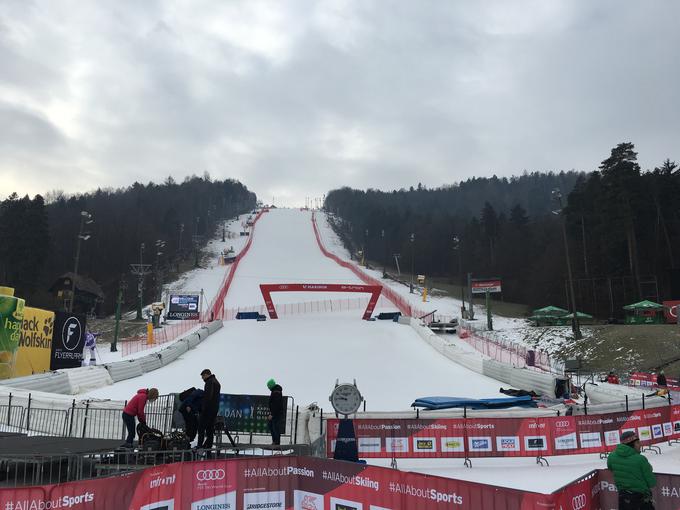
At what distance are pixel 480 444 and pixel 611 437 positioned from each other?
277cm

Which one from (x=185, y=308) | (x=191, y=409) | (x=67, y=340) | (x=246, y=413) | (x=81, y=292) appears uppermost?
(x=81, y=292)

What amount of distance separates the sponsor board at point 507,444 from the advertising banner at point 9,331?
47.7ft

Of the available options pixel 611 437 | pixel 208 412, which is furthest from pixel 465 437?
pixel 208 412

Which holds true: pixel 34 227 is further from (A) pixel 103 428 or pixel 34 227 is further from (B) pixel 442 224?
(B) pixel 442 224

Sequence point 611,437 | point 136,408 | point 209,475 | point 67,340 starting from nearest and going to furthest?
point 209,475, point 136,408, point 611,437, point 67,340

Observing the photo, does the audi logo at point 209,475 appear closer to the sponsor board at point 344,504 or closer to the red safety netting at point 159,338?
the sponsor board at point 344,504

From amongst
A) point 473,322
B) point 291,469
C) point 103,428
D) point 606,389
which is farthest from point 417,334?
point 291,469

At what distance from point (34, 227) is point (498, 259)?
68655 mm

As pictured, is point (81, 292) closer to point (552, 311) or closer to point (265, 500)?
point (552, 311)

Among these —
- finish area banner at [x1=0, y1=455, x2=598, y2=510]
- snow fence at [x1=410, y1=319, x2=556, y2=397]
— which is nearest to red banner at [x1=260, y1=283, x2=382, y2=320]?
snow fence at [x1=410, y1=319, x2=556, y2=397]

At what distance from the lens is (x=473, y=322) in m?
43.5

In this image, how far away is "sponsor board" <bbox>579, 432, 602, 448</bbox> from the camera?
10102 mm

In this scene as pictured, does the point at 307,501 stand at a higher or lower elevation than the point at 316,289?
lower

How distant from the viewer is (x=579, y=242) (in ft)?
211
